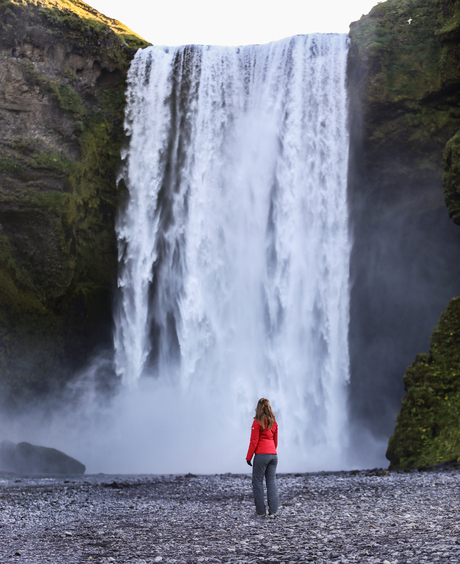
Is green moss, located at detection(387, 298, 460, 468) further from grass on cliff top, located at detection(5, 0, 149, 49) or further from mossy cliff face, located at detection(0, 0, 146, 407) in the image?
grass on cliff top, located at detection(5, 0, 149, 49)

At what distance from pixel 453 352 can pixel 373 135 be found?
10481 mm

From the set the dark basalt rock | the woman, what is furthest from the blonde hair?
the dark basalt rock

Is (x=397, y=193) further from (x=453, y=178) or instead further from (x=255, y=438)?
(x=255, y=438)

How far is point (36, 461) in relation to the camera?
61.7ft

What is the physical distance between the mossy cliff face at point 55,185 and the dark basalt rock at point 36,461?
329 cm

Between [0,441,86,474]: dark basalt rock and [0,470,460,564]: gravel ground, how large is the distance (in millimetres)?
7443

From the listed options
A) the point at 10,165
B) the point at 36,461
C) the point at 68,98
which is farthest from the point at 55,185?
the point at 36,461

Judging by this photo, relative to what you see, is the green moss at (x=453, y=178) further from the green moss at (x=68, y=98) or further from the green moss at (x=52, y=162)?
the green moss at (x=68, y=98)

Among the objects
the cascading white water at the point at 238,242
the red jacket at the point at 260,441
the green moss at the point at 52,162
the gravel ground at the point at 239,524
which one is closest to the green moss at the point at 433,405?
the gravel ground at the point at 239,524

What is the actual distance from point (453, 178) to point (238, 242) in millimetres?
9183

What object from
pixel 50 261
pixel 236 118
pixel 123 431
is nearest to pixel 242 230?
pixel 236 118

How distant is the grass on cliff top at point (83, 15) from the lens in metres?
23.2

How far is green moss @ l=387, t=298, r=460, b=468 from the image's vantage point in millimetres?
13477

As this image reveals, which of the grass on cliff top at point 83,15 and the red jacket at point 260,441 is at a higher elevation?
the grass on cliff top at point 83,15
